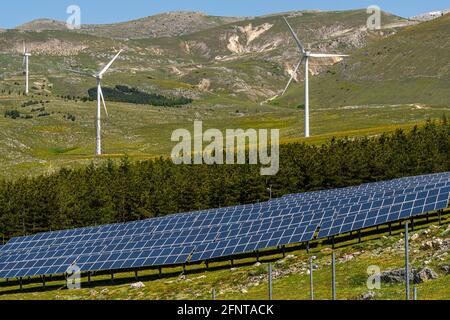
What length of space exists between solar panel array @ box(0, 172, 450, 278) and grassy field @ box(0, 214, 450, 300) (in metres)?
1.88

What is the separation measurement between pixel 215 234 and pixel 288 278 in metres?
14.7

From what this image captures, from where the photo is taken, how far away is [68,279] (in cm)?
6994

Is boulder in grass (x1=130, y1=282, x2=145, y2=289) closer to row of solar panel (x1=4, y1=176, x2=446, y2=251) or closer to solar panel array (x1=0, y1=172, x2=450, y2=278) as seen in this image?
solar panel array (x1=0, y1=172, x2=450, y2=278)

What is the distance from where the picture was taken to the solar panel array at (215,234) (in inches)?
2413

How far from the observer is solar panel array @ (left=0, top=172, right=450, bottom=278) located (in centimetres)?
6128

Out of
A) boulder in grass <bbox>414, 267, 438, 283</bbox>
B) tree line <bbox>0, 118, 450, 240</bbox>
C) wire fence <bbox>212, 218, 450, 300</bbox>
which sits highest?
boulder in grass <bbox>414, 267, 438, 283</bbox>

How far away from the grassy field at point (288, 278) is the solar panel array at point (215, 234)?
188cm

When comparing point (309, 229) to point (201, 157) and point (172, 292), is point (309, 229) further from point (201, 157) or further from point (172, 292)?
point (201, 157)

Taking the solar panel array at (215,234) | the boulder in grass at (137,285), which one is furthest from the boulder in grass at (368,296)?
the boulder in grass at (137,285)

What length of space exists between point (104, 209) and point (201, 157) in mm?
55943

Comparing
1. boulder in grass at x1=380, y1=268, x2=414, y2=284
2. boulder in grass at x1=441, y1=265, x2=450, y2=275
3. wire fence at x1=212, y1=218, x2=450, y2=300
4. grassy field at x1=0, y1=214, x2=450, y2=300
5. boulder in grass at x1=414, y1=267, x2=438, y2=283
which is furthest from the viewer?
grassy field at x1=0, y1=214, x2=450, y2=300

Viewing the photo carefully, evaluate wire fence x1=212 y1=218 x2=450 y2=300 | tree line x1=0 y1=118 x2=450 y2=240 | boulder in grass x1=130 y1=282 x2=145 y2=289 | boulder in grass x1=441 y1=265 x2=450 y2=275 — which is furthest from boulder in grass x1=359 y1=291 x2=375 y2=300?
tree line x1=0 y1=118 x2=450 y2=240

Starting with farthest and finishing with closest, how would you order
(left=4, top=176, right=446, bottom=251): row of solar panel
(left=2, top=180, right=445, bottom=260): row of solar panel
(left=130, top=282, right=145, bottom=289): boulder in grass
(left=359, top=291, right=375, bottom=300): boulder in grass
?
1. (left=4, top=176, right=446, bottom=251): row of solar panel
2. (left=2, top=180, right=445, bottom=260): row of solar panel
3. (left=130, top=282, right=145, bottom=289): boulder in grass
4. (left=359, top=291, right=375, bottom=300): boulder in grass
